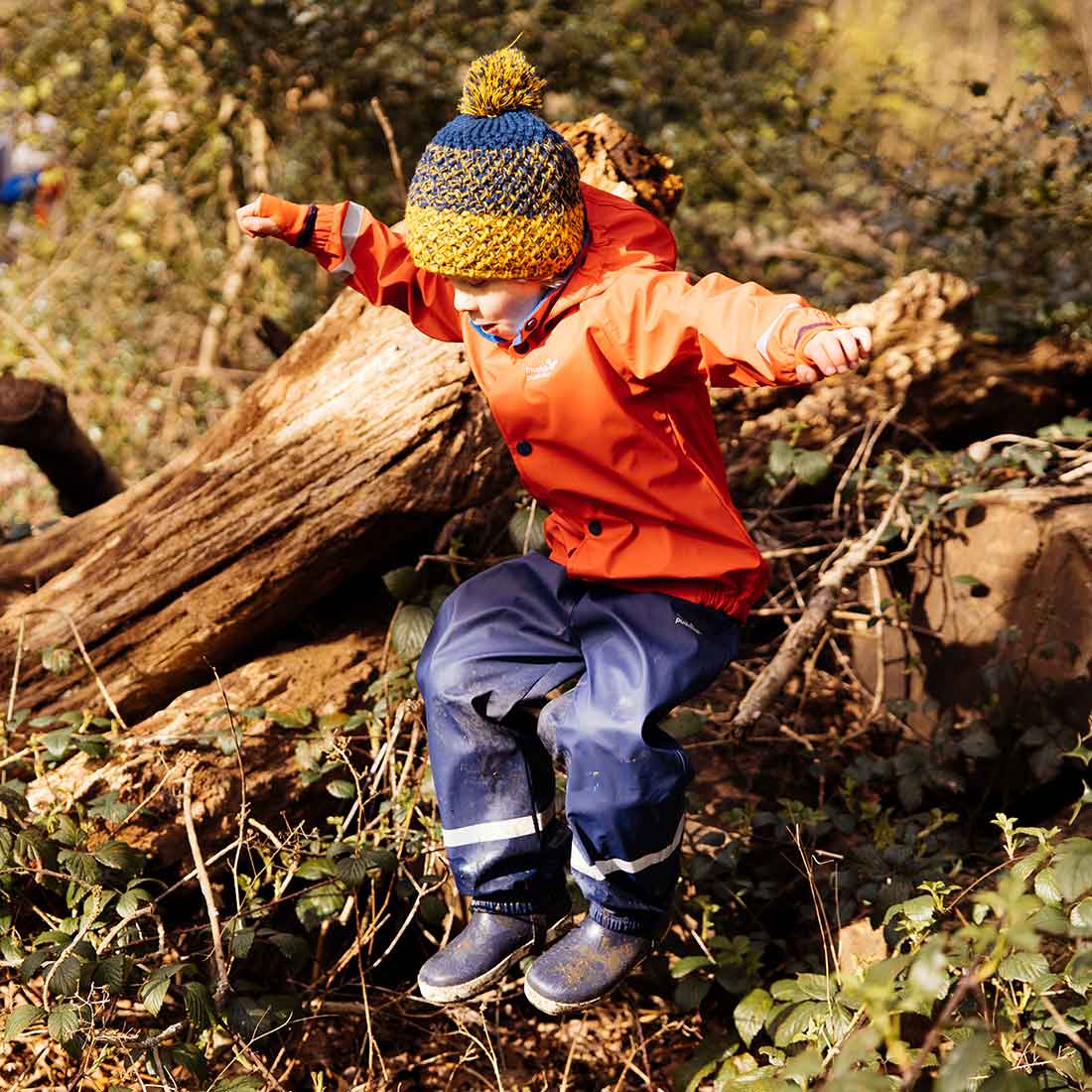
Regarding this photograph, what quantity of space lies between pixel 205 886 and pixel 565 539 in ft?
3.49

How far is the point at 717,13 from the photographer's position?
21.5ft

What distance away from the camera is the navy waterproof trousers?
2090mm

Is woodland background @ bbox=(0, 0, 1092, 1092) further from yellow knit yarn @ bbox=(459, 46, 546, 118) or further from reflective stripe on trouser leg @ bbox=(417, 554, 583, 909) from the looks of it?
yellow knit yarn @ bbox=(459, 46, 546, 118)

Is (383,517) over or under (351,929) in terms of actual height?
over

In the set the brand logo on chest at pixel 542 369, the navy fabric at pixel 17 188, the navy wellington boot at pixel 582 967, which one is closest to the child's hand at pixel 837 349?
the brand logo on chest at pixel 542 369

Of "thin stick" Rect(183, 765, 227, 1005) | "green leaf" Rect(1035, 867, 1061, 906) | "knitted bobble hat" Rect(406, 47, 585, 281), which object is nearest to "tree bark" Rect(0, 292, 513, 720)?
"thin stick" Rect(183, 765, 227, 1005)

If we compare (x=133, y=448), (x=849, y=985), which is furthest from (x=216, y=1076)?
(x=133, y=448)

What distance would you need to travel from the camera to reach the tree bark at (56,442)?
11.2 feet

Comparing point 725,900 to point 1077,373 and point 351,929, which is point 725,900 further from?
point 1077,373

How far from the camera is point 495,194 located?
1.98 metres

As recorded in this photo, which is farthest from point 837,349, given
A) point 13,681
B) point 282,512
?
point 13,681

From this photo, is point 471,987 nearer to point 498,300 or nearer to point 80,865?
point 80,865

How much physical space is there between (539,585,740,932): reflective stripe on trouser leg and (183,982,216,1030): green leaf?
81cm

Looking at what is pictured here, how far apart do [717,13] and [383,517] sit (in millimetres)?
4918
